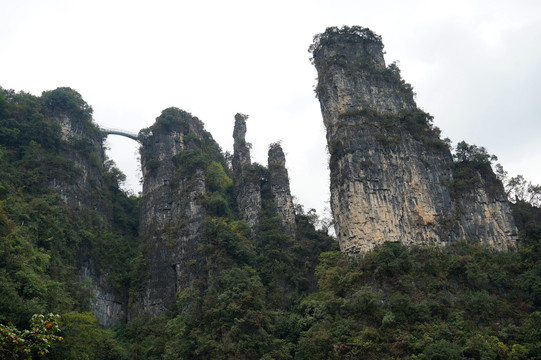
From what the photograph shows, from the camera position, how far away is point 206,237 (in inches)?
1235

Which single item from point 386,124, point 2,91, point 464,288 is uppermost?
point 2,91

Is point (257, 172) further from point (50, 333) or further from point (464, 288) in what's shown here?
point (50, 333)

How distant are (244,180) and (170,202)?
5.60 m

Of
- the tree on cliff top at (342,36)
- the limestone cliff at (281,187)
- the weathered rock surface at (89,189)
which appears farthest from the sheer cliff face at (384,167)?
the weathered rock surface at (89,189)

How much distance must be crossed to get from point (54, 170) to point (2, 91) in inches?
332

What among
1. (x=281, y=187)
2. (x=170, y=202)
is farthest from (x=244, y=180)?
(x=170, y=202)

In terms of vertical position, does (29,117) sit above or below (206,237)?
above

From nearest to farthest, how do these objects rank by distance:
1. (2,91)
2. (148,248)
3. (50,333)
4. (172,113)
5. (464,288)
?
(50,333)
(464,288)
(148,248)
(2,91)
(172,113)

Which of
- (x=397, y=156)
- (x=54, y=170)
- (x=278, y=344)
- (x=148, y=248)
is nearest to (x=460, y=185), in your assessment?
(x=397, y=156)

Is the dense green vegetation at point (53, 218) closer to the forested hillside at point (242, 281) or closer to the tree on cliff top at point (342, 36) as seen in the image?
the forested hillside at point (242, 281)

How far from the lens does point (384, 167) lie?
102ft

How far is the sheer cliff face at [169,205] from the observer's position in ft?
105

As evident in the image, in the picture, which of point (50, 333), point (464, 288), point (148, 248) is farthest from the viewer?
point (148, 248)

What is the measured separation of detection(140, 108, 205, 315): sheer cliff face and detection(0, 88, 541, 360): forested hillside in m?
0.79
